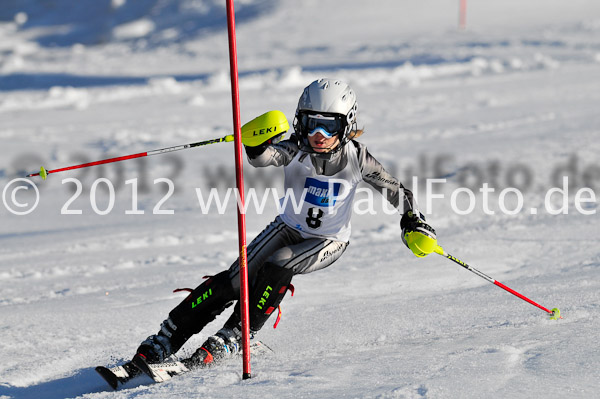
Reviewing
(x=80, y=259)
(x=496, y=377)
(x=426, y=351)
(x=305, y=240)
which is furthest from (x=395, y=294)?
(x=80, y=259)

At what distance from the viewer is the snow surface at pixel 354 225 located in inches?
124

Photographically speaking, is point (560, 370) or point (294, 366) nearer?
point (560, 370)

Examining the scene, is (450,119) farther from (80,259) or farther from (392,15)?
(392,15)

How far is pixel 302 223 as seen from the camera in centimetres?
375

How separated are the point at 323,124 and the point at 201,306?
1052mm

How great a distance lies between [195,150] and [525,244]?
5.56 m

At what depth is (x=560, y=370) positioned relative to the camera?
277cm

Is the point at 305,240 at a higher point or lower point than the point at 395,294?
higher

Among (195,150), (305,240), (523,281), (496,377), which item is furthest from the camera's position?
(195,150)

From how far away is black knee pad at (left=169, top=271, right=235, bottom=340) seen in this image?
140 inches

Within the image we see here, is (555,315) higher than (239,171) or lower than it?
lower

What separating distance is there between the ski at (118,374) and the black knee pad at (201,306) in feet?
1.03

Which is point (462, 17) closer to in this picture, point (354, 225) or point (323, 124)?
point (354, 225)

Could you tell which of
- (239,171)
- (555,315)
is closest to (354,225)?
(555,315)
